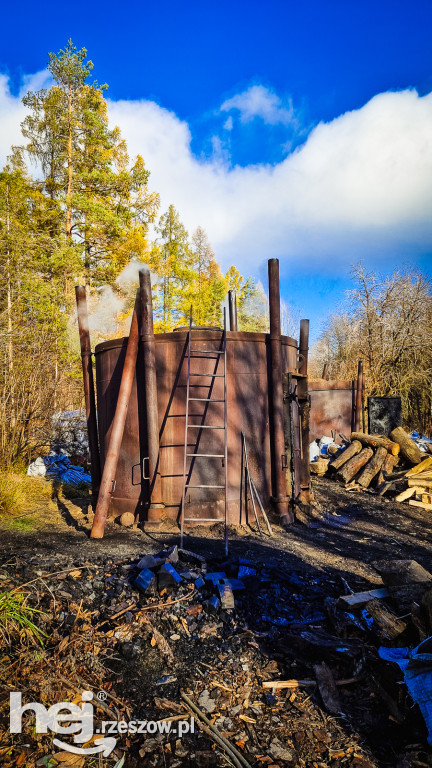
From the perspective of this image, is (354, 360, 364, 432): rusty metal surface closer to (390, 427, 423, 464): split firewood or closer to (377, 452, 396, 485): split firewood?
(390, 427, 423, 464): split firewood

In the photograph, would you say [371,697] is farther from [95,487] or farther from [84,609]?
[95,487]

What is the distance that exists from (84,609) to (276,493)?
Result: 13.7 ft

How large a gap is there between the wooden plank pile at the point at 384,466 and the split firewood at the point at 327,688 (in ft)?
24.4

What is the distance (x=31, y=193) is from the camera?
62.5 ft

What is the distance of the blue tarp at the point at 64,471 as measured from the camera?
34.4ft

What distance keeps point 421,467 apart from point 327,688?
8.56 metres

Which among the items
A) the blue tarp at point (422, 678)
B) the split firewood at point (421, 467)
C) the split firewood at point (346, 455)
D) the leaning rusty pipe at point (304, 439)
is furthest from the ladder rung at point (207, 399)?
the split firewood at point (346, 455)

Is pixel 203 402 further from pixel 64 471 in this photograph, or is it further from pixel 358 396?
pixel 358 396

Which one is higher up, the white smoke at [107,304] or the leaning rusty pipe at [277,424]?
the white smoke at [107,304]

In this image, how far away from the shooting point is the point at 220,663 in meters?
3.41

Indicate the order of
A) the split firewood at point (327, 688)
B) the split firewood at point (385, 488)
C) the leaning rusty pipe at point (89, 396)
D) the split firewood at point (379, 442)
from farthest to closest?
1. the split firewood at point (379, 442)
2. the split firewood at point (385, 488)
3. the leaning rusty pipe at point (89, 396)
4. the split firewood at point (327, 688)

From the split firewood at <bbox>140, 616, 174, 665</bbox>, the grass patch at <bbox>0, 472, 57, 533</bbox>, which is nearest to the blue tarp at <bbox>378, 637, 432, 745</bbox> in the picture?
the split firewood at <bbox>140, 616, 174, 665</bbox>

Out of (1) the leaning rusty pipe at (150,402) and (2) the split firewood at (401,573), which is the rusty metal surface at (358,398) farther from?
(2) the split firewood at (401,573)

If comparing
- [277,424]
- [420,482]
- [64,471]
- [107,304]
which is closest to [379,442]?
[420,482]
